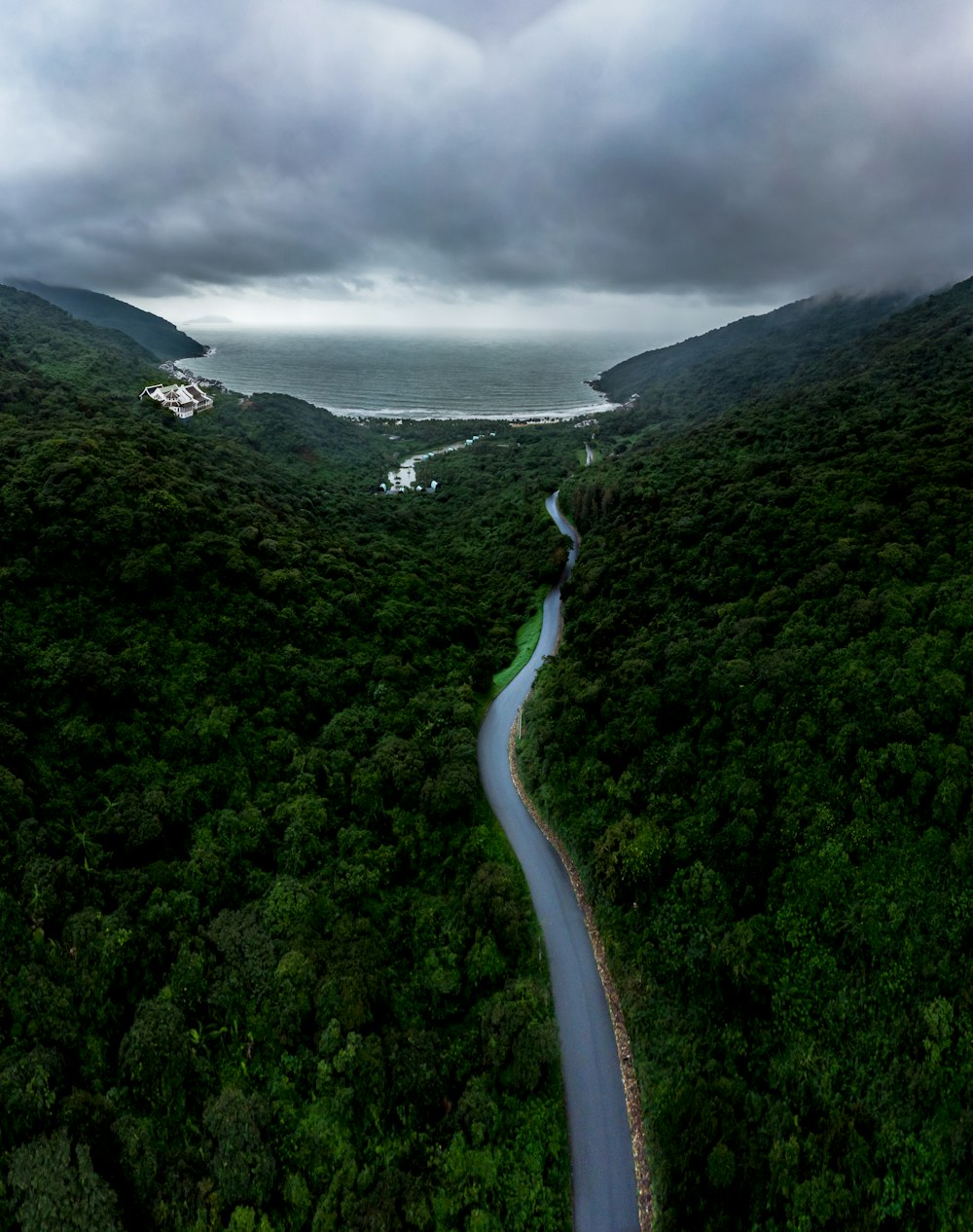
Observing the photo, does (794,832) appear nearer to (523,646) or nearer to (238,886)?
(238,886)

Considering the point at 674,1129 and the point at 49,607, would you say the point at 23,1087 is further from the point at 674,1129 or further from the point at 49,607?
the point at 49,607

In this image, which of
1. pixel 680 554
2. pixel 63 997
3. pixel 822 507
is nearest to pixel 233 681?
pixel 63 997

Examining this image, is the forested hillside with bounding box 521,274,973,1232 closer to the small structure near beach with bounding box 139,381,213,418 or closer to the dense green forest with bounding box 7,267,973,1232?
the dense green forest with bounding box 7,267,973,1232

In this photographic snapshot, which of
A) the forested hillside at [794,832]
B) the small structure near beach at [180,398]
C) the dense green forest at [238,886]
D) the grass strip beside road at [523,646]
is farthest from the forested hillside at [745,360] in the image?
the dense green forest at [238,886]

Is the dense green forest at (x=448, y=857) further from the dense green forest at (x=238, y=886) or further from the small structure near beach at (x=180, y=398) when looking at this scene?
the small structure near beach at (x=180, y=398)

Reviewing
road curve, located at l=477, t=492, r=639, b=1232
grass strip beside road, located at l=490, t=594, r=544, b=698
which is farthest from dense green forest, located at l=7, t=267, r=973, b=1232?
grass strip beside road, located at l=490, t=594, r=544, b=698

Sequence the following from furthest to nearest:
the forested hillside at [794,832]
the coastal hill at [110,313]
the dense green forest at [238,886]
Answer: the coastal hill at [110,313] < the dense green forest at [238,886] < the forested hillside at [794,832]
